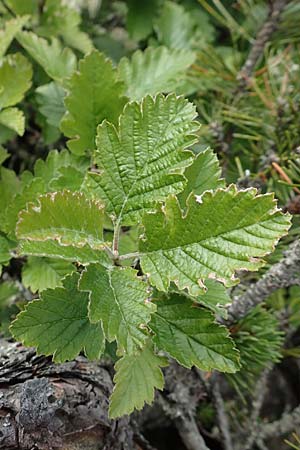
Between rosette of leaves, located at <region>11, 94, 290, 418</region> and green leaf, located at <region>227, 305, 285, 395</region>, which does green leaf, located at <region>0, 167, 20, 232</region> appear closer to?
rosette of leaves, located at <region>11, 94, 290, 418</region>

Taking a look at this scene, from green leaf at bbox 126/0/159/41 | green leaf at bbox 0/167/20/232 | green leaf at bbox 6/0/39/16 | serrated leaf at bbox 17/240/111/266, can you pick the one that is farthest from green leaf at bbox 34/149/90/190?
green leaf at bbox 126/0/159/41

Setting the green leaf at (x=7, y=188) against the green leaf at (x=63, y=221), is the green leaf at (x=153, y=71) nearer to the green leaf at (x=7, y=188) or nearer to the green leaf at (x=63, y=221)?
the green leaf at (x=7, y=188)

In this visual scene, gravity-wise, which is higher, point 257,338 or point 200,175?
point 200,175

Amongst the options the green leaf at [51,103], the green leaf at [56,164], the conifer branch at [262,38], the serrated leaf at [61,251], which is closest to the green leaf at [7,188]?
the green leaf at [56,164]

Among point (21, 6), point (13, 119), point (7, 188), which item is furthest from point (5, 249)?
point (21, 6)

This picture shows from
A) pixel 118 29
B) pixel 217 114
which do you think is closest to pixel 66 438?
pixel 217 114

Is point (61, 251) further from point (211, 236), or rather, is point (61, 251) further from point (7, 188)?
point (7, 188)
